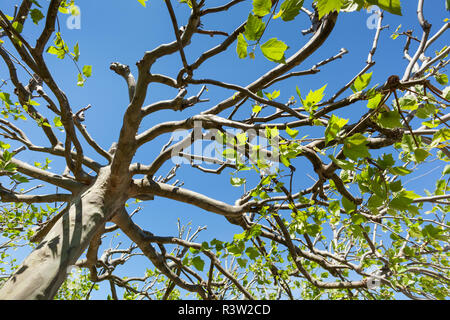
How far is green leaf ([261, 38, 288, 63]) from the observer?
71 centimetres

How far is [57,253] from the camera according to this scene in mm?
1531

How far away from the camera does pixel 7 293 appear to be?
4.21 feet

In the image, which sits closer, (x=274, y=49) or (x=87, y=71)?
(x=274, y=49)

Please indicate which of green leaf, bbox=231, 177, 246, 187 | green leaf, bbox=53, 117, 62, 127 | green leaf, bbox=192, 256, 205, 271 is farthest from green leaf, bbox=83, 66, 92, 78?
green leaf, bbox=192, 256, 205, 271

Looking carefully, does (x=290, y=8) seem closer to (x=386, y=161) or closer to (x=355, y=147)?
(x=355, y=147)

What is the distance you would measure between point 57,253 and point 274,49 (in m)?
1.80

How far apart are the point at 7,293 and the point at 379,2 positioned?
2.11 m

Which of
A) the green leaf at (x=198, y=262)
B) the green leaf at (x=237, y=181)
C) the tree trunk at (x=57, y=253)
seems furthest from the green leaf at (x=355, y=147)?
the tree trunk at (x=57, y=253)

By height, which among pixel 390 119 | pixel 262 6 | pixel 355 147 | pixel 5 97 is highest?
pixel 5 97

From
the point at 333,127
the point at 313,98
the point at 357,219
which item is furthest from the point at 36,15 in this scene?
the point at 357,219

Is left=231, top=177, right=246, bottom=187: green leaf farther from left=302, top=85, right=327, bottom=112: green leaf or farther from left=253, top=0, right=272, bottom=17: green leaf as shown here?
left=253, top=0, right=272, bottom=17: green leaf

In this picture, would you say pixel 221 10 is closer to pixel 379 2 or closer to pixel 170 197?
pixel 379 2

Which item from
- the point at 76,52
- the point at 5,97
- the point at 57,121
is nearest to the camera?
the point at 76,52
